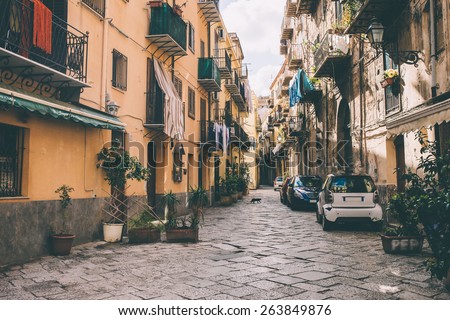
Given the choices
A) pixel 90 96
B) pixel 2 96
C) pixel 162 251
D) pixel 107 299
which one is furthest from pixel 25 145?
pixel 107 299

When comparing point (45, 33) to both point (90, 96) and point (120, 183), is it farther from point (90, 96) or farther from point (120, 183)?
point (120, 183)

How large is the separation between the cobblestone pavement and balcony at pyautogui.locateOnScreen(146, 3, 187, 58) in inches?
278

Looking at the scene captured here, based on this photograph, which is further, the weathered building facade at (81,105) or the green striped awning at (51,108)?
the weathered building facade at (81,105)

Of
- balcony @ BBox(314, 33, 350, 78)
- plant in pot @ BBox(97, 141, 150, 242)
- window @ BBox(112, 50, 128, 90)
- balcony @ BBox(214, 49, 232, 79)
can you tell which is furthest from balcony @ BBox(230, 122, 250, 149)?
plant in pot @ BBox(97, 141, 150, 242)

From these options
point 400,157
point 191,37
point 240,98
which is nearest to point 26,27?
point 400,157

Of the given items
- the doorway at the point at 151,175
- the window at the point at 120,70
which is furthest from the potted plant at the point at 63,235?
the doorway at the point at 151,175

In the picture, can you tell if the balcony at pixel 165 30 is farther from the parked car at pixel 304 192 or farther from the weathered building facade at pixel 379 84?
the parked car at pixel 304 192

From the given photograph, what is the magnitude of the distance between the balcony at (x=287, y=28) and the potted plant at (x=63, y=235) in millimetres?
28325

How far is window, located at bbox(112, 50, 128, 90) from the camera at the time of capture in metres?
11.1

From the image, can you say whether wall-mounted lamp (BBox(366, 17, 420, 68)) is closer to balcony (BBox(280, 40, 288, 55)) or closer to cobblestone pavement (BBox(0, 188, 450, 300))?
cobblestone pavement (BBox(0, 188, 450, 300))

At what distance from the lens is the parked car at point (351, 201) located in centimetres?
1030

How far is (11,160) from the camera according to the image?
23.7 ft

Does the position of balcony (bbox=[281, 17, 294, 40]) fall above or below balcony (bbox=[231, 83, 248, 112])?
above

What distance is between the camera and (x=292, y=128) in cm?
2820
